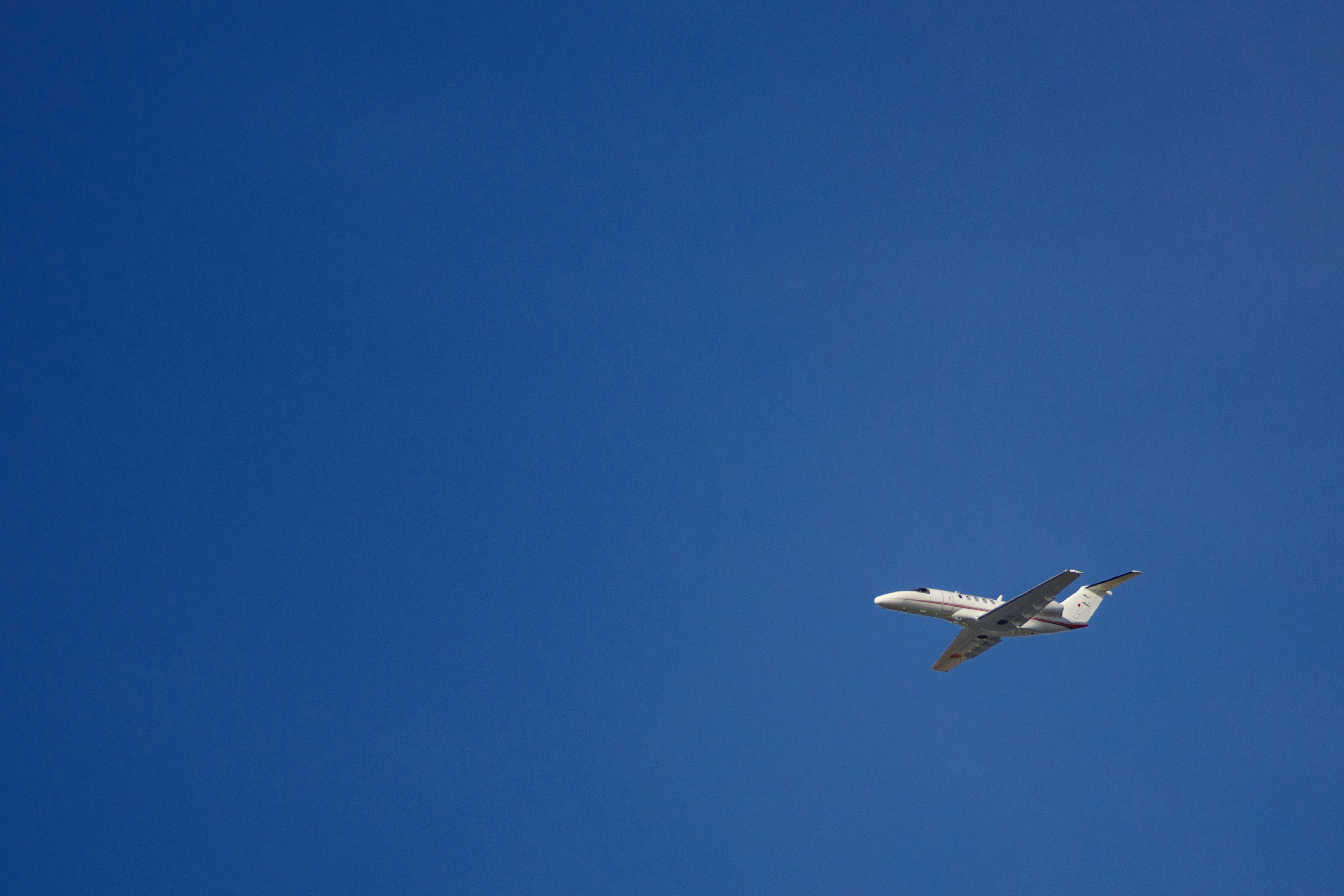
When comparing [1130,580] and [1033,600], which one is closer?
[1033,600]

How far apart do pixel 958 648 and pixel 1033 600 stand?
31.2 feet

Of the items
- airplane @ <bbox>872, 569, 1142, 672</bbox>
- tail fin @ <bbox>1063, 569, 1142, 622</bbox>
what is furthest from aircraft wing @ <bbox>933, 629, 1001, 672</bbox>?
tail fin @ <bbox>1063, 569, 1142, 622</bbox>

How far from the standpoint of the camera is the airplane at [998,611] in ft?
239

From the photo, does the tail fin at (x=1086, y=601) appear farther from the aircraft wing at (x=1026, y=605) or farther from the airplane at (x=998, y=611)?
the aircraft wing at (x=1026, y=605)

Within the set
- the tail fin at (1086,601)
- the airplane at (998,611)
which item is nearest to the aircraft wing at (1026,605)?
the airplane at (998,611)

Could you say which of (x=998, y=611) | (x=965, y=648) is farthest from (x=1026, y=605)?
(x=965, y=648)

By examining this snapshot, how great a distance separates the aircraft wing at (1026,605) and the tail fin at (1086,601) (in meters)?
6.33

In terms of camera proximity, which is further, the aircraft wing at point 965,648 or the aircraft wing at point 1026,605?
the aircraft wing at point 965,648

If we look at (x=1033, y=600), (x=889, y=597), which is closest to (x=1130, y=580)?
(x=1033, y=600)

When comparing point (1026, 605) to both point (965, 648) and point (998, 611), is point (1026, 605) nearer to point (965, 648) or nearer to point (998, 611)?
point (998, 611)

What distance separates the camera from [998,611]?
73.2m

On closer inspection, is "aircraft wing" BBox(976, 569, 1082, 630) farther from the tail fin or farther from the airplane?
the tail fin

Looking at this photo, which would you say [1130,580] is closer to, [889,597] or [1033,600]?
[1033,600]

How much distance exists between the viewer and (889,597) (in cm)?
7481
